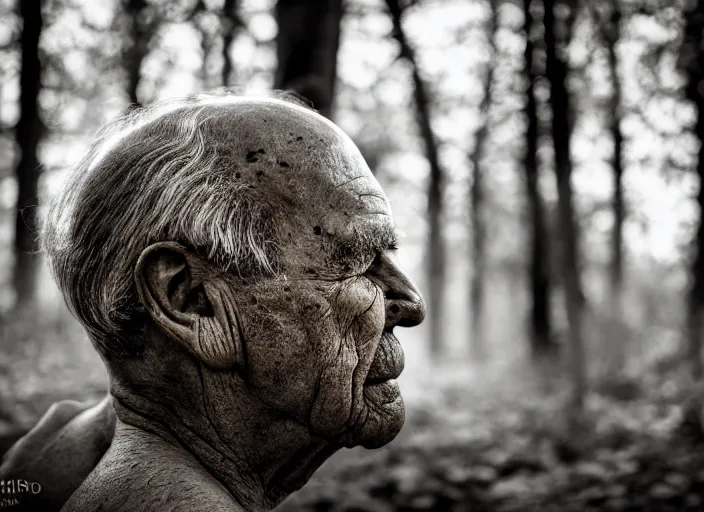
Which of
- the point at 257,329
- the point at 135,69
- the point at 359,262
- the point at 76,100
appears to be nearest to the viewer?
the point at 257,329

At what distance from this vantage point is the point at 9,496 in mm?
1993

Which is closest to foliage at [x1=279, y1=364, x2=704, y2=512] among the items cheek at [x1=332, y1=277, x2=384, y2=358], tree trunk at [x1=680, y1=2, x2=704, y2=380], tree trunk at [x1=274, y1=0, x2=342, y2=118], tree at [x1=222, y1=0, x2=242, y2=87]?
tree trunk at [x1=680, y1=2, x2=704, y2=380]

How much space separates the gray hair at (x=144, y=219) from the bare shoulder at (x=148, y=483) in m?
0.25

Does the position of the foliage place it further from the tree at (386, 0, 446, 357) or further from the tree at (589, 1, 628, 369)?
the tree at (386, 0, 446, 357)

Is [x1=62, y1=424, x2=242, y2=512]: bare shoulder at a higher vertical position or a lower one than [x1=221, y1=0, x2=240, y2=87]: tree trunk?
lower

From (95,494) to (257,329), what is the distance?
545 mm

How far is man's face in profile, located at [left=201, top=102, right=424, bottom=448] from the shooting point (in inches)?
62.2

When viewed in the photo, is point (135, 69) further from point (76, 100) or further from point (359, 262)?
point (359, 262)

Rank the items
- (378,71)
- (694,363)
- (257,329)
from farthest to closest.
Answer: (378,71) < (694,363) < (257,329)

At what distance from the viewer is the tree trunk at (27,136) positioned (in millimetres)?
9453

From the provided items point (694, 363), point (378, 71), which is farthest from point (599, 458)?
point (378, 71)

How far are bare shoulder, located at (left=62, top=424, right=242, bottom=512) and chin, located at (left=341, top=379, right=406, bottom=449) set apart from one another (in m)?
0.34

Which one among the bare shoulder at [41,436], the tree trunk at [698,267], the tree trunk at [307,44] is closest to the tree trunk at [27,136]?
the tree trunk at [307,44]

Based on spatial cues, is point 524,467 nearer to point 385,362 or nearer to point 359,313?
point 385,362
